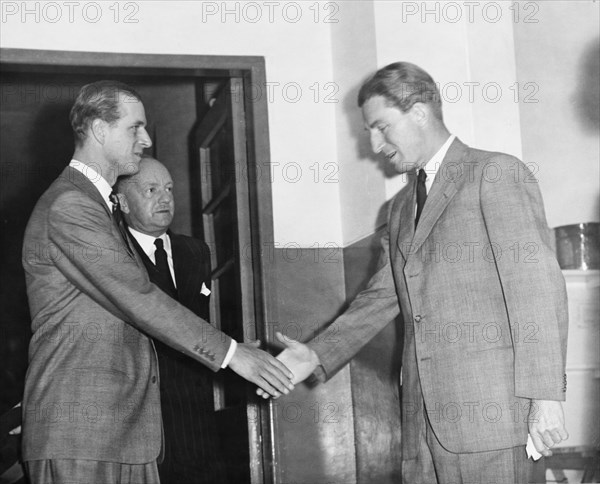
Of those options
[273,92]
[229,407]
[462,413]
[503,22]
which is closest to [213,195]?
[273,92]

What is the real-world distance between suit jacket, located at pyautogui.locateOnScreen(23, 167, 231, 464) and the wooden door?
4.57 feet

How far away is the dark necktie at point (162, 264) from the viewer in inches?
189

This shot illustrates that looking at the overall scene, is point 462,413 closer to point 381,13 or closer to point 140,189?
point 381,13

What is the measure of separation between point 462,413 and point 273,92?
2561 millimetres

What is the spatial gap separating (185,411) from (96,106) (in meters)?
1.89

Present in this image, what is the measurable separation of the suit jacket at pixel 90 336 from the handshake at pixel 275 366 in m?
0.18

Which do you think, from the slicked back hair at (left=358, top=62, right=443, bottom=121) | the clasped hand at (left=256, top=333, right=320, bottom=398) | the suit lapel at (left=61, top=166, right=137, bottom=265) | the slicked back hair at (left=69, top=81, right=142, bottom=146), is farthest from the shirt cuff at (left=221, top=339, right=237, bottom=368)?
the slicked back hair at (left=358, top=62, right=443, bottom=121)

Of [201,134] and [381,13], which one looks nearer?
[381,13]

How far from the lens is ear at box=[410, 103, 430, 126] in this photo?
3190mm

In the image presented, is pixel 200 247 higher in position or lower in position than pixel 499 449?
higher

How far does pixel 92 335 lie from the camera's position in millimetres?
3037

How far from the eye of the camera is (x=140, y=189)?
16.6ft

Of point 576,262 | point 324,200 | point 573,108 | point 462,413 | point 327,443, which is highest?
point 573,108

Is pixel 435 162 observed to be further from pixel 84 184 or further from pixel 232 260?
pixel 232 260
